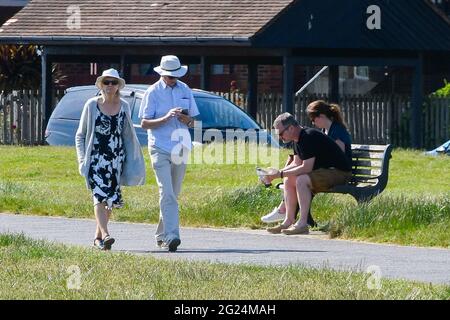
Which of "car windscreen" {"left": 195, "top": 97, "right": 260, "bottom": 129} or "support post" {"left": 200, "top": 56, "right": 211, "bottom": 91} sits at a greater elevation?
"support post" {"left": 200, "top": 56, "right": 211, "bottom": 91}

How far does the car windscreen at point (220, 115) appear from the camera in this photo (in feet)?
83.4

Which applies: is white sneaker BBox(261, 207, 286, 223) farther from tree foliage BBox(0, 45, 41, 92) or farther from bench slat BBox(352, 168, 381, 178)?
tree foliage BBox(0, 45, 41, 92)

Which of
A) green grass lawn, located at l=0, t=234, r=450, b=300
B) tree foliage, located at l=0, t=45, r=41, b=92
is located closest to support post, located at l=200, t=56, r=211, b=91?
tree foliage, located at l=0, t=45, r=41, b=92

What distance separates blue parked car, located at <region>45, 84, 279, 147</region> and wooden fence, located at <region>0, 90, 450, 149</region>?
2.81 m

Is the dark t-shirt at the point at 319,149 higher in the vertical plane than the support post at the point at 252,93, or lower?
lower

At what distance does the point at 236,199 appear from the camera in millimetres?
16719

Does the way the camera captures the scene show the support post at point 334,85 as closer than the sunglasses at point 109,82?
No

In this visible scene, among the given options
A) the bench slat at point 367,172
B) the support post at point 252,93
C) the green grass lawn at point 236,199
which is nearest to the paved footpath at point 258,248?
the green grass lawn at point 236,199

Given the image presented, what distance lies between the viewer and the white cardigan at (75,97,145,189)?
14.0 meters

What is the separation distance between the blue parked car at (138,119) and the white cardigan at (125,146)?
10.2 meters

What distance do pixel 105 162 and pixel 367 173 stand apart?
3.14m

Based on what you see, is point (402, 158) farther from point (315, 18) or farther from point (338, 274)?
point (338, 274)

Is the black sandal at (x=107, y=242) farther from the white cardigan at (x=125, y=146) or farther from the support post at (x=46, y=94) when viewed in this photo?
the support post at (x=46, y=94)

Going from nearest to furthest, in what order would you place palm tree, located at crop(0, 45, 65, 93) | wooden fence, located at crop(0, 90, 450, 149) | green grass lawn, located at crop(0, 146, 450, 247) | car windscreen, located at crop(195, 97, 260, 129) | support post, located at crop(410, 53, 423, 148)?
green grass lawn, located at crop(0, 146, 450, 247)
car windscreen, located at crop(195, 97, 260, 129)
wooden fence, located at crop(0, 90, 450, 149)
support post, located at crop(410, 53, 423, 148)
palm tree, located at crop(0, 45, 65, 93)
